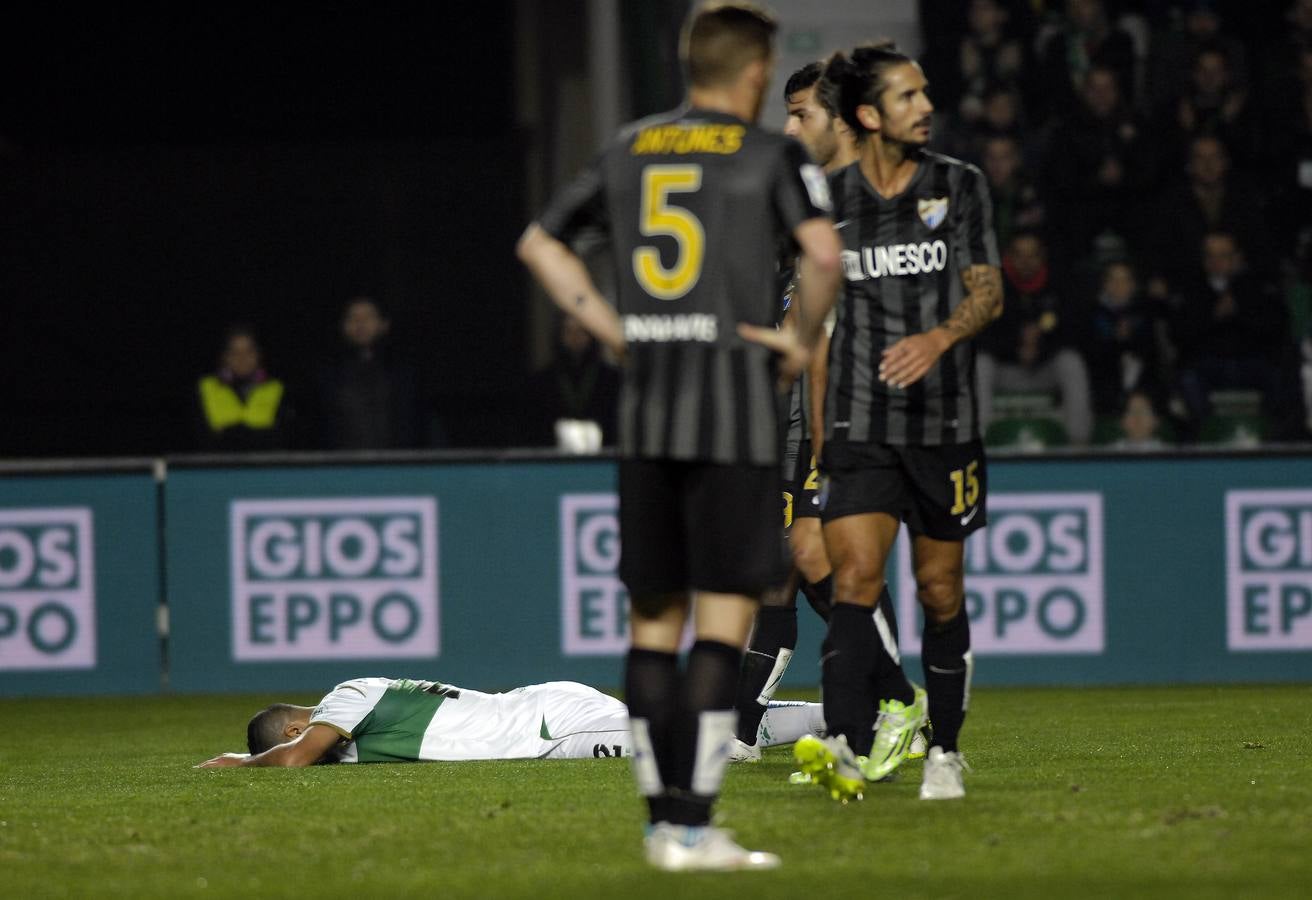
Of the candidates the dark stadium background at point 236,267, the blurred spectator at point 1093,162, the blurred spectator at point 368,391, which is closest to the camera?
the blurred spectator at point 368,391

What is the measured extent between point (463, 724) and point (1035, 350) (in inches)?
249

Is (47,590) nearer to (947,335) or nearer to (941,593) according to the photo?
(941,593)

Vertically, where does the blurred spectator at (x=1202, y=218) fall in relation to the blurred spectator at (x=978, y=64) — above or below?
below

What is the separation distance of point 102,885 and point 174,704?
6.34 meters

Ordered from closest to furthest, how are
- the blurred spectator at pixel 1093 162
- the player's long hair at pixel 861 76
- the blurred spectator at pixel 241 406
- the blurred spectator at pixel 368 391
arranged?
the player's long hair at pixel 861 76
the blurred spectator at pixel 241 406
the blurred spectator at pixel 368 391
the blurred spectator at pixel 1093 162

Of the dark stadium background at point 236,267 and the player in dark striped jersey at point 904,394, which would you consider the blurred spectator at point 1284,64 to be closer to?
the dark stadium background at point 236,267

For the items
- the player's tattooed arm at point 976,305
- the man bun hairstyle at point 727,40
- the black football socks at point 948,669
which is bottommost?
the black football socks at point 948,669

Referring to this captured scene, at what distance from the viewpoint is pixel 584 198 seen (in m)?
4.61

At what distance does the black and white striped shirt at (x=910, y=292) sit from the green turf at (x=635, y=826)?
1.02 meters

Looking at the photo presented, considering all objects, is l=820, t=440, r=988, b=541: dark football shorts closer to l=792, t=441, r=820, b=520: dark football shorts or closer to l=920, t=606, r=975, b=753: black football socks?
l=920, t=606, r=975, b=753: black football socks

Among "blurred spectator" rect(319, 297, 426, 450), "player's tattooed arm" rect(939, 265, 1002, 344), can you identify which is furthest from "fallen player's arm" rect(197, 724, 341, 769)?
"blurred spectator" rect(319, 297, 426, 450)

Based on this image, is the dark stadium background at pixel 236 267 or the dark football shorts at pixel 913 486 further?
the dark stadium background at pixel 236 267

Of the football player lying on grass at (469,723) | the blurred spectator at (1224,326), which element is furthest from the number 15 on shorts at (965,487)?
the blurred spectator at (1224,326)

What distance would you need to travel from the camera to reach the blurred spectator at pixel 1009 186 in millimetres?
13633
